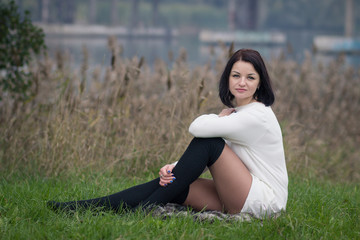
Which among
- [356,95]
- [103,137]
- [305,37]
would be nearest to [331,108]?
[356,95]

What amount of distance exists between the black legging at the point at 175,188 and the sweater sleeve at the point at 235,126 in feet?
0.15

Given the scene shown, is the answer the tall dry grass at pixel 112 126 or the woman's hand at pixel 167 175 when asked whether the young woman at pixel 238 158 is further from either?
the tall dry grass at pixel 112 126

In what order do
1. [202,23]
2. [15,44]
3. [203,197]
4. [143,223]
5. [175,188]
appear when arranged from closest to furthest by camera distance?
[143,223] → [175,188] → [203,197] → [15,44] → [202,23]

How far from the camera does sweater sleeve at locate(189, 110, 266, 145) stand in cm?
220

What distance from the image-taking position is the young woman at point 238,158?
222cm

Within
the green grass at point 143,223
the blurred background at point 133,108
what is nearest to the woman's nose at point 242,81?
the green grass at point 143,223

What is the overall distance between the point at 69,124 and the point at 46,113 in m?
0.52

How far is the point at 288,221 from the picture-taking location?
86.1 inches

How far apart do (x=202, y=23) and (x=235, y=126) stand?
54309mm

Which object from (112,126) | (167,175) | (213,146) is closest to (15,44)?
(112,126)

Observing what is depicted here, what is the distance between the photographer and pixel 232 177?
2.23 m

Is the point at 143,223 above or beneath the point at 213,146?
beneath

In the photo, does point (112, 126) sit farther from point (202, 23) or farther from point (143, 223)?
point (202, 23)

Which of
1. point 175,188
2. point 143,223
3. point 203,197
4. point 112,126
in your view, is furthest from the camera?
point 112,126
